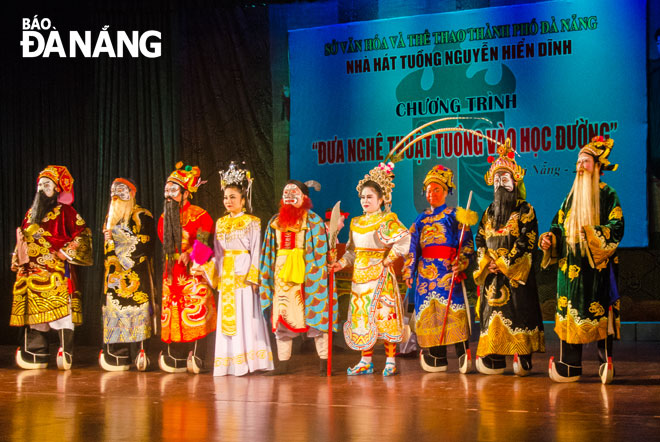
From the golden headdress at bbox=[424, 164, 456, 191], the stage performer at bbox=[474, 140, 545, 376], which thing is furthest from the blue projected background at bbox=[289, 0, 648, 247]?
the stage performer at bbox=[474, 140, 545, 376]

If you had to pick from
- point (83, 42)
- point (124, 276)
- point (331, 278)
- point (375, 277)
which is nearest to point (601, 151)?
→ point (375, 277)

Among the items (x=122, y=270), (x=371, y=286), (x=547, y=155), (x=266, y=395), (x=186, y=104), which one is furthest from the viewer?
(x=186, y=104)

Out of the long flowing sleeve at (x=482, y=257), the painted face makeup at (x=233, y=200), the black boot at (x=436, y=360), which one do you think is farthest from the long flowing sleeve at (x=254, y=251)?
the long flowing sleeve at (x=482, y=257)

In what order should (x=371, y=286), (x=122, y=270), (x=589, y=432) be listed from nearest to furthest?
(x=589, y=432)
(x=371, y=286)
(x=122, y=270)

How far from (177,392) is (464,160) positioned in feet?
11.8

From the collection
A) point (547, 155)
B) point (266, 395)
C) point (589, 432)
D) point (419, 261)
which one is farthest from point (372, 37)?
point (589, 432)

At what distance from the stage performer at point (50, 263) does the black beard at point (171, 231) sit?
2.45 feet

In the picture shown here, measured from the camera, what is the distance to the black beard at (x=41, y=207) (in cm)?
699

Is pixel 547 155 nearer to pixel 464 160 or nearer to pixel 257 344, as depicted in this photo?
pixel 464 160

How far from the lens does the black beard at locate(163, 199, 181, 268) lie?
22.1 ft

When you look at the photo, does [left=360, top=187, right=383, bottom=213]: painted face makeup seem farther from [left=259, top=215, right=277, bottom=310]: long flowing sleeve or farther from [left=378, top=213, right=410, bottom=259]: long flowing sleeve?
[left=259, top=215, right=277, bottom=310]: long flowing sleeve

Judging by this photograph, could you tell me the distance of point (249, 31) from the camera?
29.0 ft

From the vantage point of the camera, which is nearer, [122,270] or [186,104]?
[122,270]

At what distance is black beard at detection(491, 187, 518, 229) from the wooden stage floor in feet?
3.45
